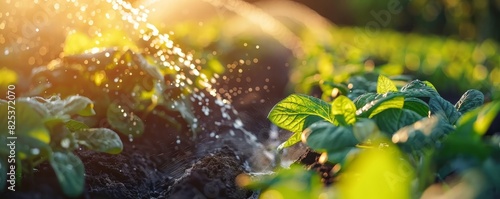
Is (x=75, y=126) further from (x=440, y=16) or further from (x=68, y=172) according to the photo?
(x=440, y=16)

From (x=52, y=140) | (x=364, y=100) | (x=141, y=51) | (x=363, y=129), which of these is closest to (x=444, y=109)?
(x=364, y=100)

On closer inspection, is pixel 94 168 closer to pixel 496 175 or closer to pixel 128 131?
pixel 128 131

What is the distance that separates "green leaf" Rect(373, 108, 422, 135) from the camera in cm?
167

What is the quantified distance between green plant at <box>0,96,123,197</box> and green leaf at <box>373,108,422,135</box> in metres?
0.65

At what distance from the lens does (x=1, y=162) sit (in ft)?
5.33

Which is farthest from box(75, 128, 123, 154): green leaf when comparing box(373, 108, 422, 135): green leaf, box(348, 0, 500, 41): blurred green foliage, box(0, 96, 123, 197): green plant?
box(348, 0, 500, 41): blurred green foliage

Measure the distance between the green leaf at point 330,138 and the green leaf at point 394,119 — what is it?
135mm

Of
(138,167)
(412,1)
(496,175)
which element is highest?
(412,1)

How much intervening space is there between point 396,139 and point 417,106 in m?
0.39

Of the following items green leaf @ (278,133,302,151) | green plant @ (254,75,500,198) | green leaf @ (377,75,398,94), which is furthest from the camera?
green leaf @ (377,75,398,94)

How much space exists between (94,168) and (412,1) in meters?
10.6

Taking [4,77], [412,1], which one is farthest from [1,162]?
[412,1]

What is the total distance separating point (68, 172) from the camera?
154 centimetres

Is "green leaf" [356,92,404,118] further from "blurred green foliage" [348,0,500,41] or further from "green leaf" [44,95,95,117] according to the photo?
"blurred green foliage" [348,0,500,41]
